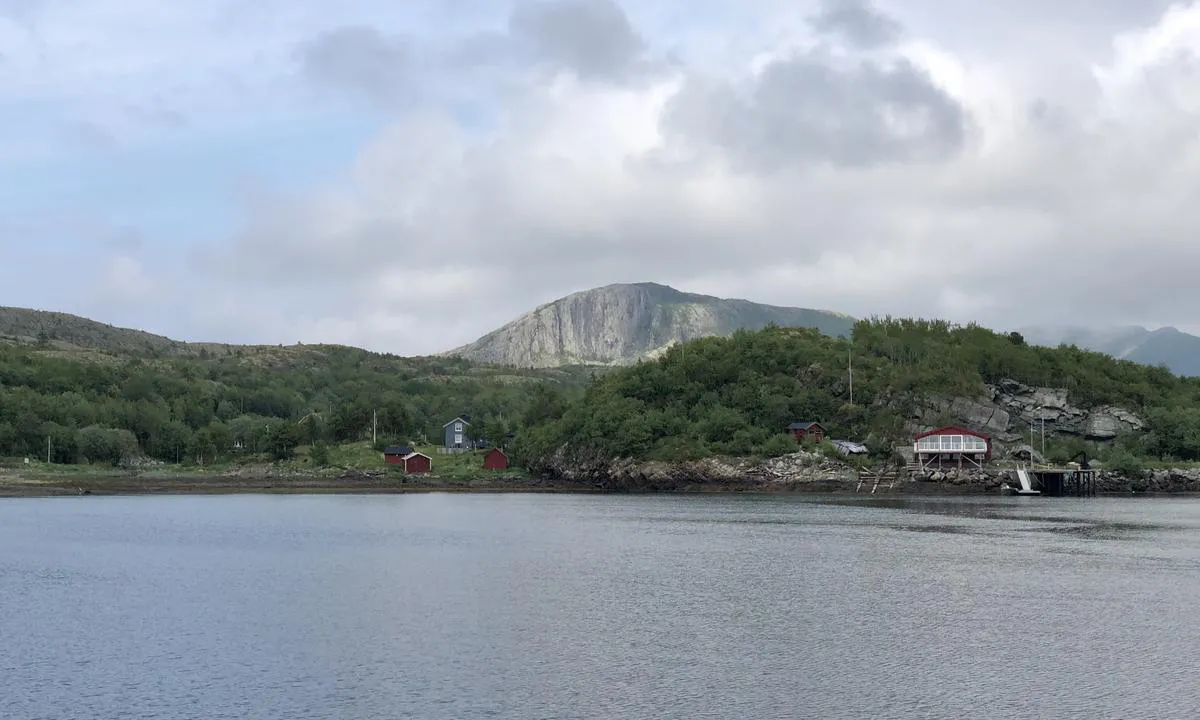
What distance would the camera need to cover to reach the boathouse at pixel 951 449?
117m

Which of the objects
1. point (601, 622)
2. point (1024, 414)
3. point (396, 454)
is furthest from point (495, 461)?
point (601, 622)

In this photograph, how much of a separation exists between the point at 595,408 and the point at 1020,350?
5587 cm

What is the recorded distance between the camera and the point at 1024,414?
431 feet

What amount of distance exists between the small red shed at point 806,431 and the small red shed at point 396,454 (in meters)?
45.7

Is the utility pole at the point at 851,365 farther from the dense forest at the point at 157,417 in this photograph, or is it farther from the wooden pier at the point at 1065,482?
the dense forest at the point at 157,417

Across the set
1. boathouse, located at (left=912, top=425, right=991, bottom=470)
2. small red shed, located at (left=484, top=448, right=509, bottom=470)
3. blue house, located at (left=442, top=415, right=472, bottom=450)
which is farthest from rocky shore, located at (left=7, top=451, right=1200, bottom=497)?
blue house, located at (left=442, top=415, right=472, bottom=450)

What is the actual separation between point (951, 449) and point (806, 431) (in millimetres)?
16745

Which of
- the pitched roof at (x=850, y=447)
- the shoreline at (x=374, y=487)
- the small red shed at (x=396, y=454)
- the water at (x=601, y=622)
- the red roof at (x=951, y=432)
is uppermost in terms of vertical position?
the red roof at (x=951, y=432)

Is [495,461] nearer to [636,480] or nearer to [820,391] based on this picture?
A: [636,480]

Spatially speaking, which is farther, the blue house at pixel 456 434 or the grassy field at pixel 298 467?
the blue house at pixel 456 434

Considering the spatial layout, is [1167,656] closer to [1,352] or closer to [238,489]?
[238,489]

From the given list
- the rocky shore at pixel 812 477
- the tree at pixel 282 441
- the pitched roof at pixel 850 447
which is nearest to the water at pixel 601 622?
the rocky shore at pixel 812 477

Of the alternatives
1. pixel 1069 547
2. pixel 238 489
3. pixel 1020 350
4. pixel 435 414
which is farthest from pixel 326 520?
pixel 435 414

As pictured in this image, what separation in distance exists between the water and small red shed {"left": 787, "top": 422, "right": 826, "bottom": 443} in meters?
54.3
